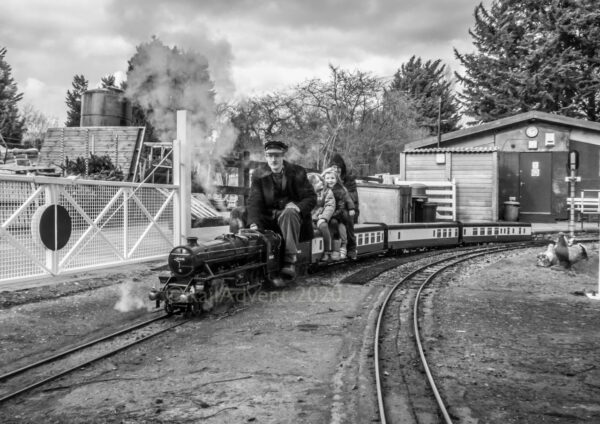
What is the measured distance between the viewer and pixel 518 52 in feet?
117

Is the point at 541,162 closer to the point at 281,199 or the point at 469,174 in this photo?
the point at 469,174

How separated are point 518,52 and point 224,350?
3601 cm

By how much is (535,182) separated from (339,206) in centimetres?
1542

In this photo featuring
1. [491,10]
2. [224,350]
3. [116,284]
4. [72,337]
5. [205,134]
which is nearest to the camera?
[224,350]

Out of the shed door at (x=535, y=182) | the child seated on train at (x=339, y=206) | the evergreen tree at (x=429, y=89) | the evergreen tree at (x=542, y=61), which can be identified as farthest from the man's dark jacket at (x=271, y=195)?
the evergreen tree at (x=429, y=89)

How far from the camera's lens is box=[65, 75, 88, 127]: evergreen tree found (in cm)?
4916

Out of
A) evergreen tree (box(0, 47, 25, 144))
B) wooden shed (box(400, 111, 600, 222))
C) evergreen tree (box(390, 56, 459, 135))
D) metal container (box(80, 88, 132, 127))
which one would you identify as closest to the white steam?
metal container (box(80, 88, 132, 127))

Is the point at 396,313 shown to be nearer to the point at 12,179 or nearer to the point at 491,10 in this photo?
the point at 12,179

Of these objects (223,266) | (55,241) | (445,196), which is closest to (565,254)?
(223,266)

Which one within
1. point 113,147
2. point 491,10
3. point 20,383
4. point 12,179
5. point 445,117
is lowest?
point 20,383

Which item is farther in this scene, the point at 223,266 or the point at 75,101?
the point at 75,101

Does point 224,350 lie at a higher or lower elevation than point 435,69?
lower

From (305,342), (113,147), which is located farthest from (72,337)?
(113,147)

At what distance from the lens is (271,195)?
7.64 metres
